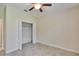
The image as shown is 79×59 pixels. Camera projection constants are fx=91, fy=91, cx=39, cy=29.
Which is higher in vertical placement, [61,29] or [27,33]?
[61,29]

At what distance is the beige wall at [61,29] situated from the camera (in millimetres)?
3412

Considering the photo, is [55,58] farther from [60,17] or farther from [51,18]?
[51,18]

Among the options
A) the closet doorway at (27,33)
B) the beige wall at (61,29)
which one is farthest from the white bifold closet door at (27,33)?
the beige wall at (61,29)

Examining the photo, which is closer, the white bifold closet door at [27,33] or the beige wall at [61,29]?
the beige wall at [61,29]

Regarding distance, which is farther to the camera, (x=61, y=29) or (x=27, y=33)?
(x=27, y=33)

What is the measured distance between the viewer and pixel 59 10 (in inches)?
152

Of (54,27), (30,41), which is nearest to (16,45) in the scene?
(30,41)

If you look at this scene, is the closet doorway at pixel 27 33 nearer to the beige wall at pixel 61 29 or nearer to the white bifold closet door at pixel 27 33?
the white bifold closet door at pixel 27 33

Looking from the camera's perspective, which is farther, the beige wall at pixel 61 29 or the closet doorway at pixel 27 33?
the closet doorway at pixel 27 33

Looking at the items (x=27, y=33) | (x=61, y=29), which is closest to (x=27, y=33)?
(x=27, y=33)

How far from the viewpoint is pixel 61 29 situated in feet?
12.6

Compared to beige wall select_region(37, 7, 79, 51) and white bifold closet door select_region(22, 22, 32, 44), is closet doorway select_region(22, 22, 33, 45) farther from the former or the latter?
beige wall select_region(37, 7, 79, 51)

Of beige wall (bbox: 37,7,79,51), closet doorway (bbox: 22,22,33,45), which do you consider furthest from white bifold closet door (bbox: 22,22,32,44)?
beige wall (bbox: 37,7,79,51)

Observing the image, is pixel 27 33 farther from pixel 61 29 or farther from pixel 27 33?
pixel 61 29
